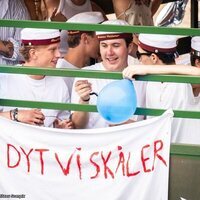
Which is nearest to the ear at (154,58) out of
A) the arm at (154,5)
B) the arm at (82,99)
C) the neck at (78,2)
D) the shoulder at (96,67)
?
the shoulder at (96,67)

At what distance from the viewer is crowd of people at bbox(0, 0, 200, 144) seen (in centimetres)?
471

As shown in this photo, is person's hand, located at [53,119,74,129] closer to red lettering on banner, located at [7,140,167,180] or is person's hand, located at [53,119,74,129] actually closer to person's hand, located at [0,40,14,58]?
red lettering on banner, located at [7,140,167,180]

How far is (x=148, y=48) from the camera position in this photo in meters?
5.05

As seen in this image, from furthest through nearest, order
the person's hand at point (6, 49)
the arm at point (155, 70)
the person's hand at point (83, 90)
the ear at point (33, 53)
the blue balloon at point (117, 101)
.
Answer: the person's hand at point (6, 49), the ear at point (33, 53), the person's hand at point (83, 90), the arm at point (155, 70), the blue balloon at point (117, 101)

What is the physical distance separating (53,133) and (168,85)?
0.87 m

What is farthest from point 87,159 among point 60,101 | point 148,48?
point 148,48

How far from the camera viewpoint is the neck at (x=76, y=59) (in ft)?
17.5

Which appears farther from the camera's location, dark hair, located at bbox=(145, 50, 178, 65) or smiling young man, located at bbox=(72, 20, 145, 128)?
dark hair, located at bbox=(145, 50, 178, 65)

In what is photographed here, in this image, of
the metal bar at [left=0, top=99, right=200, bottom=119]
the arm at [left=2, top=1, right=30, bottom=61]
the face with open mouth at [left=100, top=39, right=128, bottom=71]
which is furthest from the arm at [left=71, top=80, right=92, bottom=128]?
the arm at [left=2, top=1, right=30, bottom=61]

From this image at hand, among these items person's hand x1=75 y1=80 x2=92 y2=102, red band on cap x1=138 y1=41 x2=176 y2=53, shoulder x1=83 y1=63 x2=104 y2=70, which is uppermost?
red band on cap x1=138 y1=41 x2=176 y2=53

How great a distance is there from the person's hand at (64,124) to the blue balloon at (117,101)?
1.59 ft

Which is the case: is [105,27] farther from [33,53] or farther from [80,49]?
[80,49]

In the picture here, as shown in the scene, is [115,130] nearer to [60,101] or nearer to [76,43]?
[60,101]

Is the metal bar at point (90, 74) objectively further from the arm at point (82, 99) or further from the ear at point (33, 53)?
the ear at point (33, 53)
